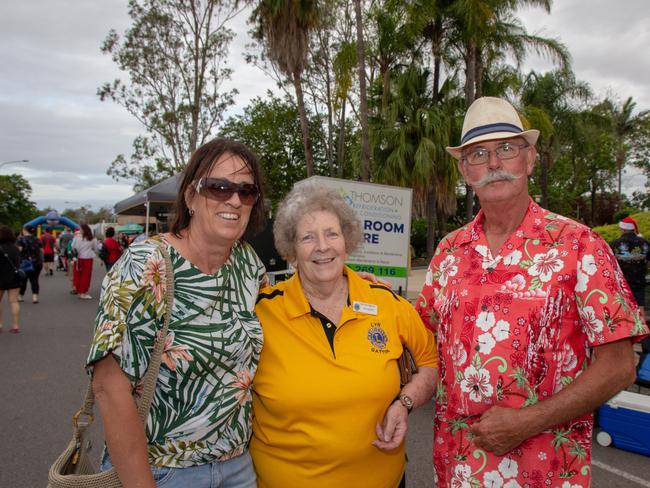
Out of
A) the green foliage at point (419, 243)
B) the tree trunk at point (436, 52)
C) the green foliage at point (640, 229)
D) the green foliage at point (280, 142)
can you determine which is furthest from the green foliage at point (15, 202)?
the green foliage at point (640, 229)

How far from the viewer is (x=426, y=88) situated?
18422mm

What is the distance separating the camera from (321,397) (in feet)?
6.47

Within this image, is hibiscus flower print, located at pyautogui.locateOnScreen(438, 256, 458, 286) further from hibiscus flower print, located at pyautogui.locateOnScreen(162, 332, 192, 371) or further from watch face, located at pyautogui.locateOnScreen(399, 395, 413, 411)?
hibiscus flower print, located at pyautogui.locateOnScreen(162, 332, 192, 371)

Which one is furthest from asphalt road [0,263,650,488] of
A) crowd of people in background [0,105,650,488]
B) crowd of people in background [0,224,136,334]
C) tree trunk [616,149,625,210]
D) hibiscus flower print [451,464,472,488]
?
tree trunk [616,149,625,210]

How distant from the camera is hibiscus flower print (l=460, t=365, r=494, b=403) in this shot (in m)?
1.84

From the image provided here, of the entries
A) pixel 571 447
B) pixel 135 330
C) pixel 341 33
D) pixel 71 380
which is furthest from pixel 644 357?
pixel 341 33

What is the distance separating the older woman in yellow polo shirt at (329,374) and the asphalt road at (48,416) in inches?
76.6

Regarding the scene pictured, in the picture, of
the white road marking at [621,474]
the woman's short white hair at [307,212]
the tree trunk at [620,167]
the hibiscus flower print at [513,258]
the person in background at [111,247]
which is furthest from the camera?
the tree trunk at [620,167]

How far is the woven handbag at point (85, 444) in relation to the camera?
62.6 inches

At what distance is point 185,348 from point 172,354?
0.05m

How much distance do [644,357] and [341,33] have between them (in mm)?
20582

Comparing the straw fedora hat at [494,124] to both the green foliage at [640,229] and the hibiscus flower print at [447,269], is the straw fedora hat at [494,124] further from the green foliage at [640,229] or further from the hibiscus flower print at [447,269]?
the green foliage at [640,229]

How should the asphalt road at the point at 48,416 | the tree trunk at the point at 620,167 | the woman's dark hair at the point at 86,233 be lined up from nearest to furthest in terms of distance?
the asphalt road at the point at 48,416 < the woman's dark hair at the point at 86,233 < the tree trunk at the point at 620,167

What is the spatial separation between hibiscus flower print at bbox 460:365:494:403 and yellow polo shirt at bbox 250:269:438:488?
1.05 feet
